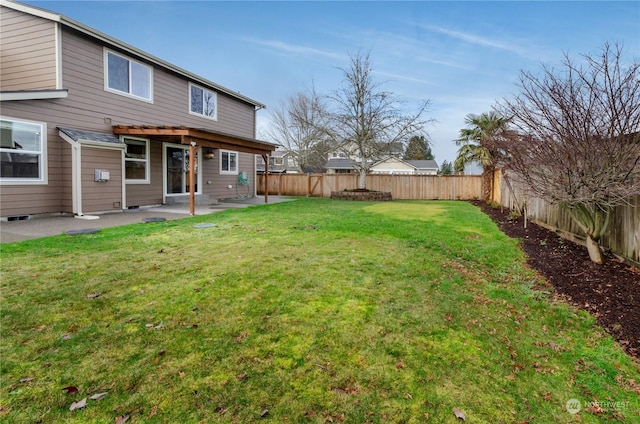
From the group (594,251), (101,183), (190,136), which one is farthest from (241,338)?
(101,183)

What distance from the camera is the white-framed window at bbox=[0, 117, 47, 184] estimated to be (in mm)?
7749

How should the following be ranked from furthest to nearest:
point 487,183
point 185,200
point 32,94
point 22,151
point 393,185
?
1. point 393,185
2. point 487,183
3. point 185,200
4. point 22,151
5. point 32,94

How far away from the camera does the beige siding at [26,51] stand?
8.67 m

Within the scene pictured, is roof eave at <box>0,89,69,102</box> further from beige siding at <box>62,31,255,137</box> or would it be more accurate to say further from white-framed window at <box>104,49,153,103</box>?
white-framed window at <box>104,49,153,103</box>

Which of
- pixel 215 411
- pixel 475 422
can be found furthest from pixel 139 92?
pixel 475 422

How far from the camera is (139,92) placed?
36.2 ft

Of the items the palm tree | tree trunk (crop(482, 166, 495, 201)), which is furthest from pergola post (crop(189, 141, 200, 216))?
tree trunk (crop(482, 166, 495, 201))

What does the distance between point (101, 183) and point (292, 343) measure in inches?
351

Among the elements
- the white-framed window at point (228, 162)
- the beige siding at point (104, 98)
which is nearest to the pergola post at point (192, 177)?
the beige siding at point (104, 98)

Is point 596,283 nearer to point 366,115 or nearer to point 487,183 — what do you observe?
point 487,183

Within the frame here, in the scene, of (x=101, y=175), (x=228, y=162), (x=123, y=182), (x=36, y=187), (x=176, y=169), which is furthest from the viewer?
(x=228, y=162)

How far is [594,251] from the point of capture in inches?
198

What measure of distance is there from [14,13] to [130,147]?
4207 millimetres

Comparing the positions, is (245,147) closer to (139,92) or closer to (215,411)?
(139,92)
